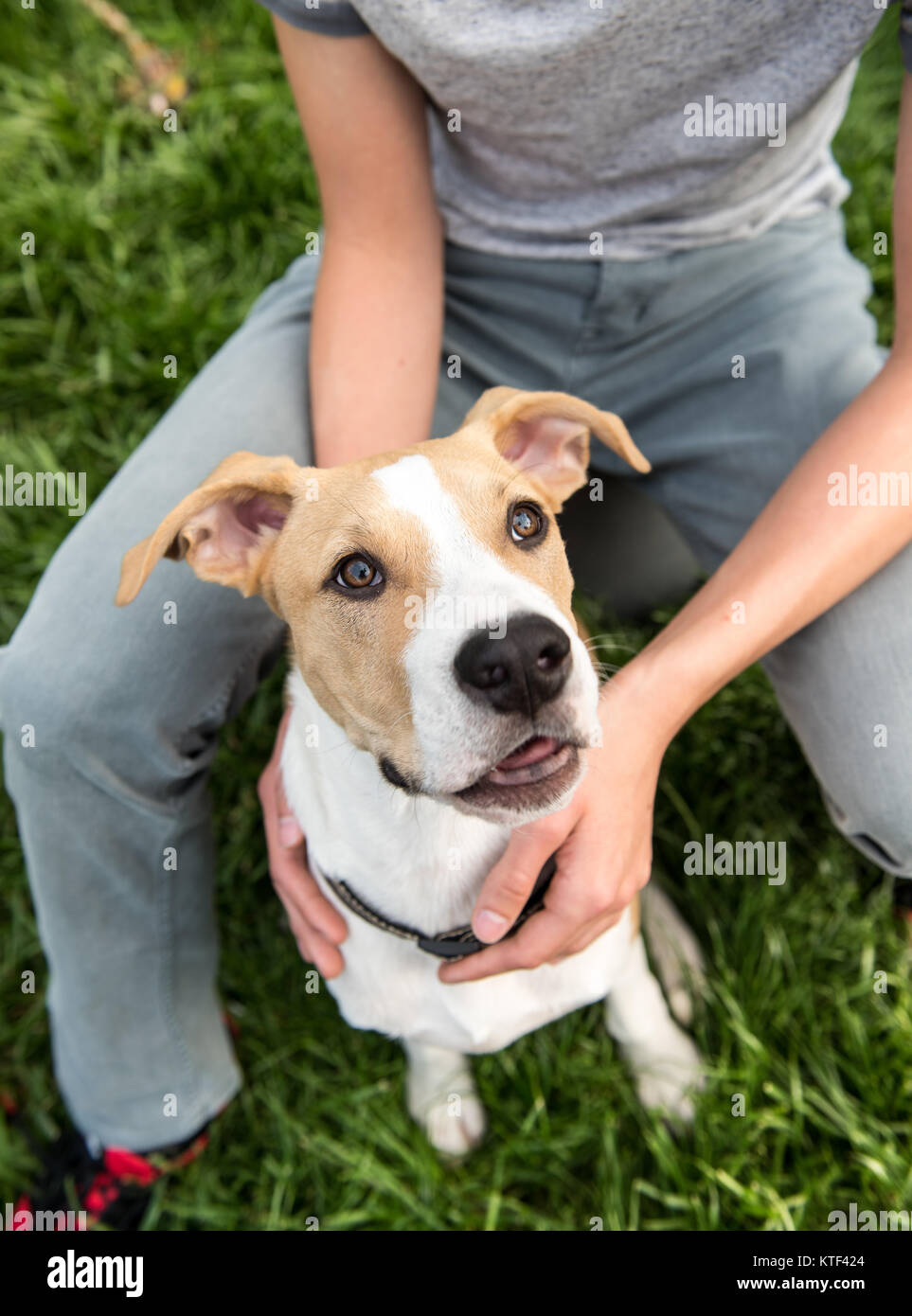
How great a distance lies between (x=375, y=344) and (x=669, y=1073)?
2.37 m

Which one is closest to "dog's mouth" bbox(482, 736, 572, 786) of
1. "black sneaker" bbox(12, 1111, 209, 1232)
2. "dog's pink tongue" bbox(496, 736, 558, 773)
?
"dog's pink tongue" bbox(496, 736, 558, 773)

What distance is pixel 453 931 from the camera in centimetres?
244

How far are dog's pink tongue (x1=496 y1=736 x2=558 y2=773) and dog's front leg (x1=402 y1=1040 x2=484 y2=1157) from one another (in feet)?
5.02

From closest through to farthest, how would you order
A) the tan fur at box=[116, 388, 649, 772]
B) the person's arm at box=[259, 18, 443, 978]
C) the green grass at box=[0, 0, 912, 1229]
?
the tan fur at box=[116, 388, 649, 772], the person's arm at box=[259, 18, 443, 978], the green grass at box=[0, 0, 912, 1229]

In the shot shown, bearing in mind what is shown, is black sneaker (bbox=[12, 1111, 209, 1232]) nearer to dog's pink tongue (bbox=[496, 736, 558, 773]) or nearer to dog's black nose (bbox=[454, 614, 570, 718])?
dog's pink tongue (bbox=[496, 736, 558, 773])

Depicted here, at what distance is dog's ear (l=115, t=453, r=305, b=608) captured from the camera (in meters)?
2.16

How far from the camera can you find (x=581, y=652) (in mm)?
1954

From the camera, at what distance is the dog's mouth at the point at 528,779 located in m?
1.95

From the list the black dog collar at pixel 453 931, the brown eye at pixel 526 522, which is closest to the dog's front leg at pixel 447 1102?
the black dog collar at pixel 453 931

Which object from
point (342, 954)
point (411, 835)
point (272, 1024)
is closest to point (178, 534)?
point (411, 835)
